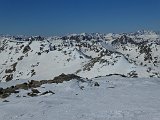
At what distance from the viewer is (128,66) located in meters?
150

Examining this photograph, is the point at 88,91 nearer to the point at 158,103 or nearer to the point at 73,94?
the point at 73,94

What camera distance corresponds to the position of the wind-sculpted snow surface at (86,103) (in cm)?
2491

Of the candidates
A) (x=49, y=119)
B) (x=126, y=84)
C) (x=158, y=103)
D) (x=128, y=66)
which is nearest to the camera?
(x=49, y=119)

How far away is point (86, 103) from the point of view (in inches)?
1169

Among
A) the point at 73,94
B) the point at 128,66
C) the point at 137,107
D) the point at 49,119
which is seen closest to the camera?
the point at 49,119

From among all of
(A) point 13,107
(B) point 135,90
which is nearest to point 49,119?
(A) point 13,107

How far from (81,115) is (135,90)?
13662 mm

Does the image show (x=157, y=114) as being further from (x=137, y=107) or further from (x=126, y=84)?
(x=126, y=84)

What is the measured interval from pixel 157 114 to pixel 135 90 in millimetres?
12401

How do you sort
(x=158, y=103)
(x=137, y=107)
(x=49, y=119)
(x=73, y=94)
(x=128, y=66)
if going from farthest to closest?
(x=128, y=66) → (x=73, y=94) → (x=158, y=103) → (x=137, y=107) → (x=49, y=119)

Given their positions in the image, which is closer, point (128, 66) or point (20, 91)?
point (20, 91)

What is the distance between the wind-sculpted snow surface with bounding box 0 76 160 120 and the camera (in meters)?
24.9

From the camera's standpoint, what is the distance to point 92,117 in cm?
2453

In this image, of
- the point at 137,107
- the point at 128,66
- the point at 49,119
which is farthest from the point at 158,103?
the point at 128,66
